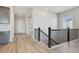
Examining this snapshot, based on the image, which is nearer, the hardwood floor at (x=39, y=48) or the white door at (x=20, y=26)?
the hardwood floor at (x=39, y=48)

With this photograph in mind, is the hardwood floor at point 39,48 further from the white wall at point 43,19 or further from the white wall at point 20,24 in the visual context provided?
the white wall at point 20,24

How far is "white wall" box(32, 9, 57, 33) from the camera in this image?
8966 mm

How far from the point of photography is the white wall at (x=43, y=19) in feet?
29.4

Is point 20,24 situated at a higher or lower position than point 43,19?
lower

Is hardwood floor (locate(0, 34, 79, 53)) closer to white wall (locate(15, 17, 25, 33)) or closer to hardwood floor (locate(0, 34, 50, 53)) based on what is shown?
hardwood floor (locate(0, 34, 50, 53))

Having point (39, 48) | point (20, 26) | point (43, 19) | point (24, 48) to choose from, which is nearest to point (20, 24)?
point (20, 26)

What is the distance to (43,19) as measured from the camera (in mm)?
9492

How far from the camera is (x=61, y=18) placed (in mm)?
10023

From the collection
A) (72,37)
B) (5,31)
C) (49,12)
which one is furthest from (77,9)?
(5,31)

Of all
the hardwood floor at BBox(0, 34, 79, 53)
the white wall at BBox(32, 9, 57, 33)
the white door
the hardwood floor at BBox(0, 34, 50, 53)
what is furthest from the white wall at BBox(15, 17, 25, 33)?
the hardwood floor at BBox(0, 34, 79, 53)

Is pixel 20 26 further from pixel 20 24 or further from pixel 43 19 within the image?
pixel 43 19

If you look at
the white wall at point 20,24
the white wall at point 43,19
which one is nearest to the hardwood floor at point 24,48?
the white wall at point 43,19
